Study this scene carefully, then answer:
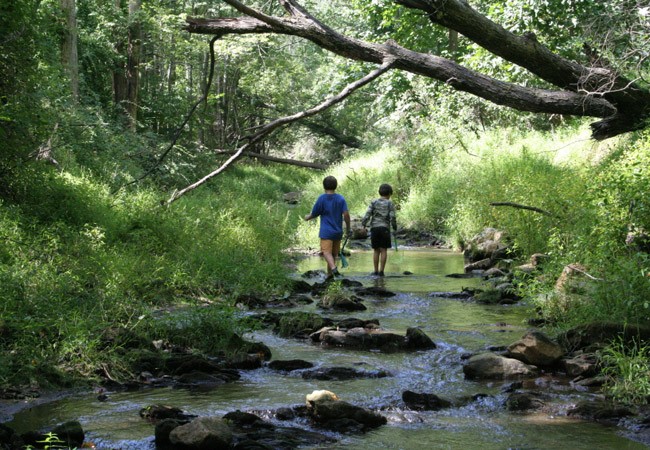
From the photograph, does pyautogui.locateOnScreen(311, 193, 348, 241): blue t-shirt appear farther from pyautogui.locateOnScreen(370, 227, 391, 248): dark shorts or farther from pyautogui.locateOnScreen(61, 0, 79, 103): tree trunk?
pyautogui.locateOnScreen(61, 0, 79, 103): tree trunk

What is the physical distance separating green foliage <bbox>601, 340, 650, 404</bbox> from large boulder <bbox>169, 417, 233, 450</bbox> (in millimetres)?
3344

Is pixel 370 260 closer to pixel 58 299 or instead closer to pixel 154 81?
pixel 58 299

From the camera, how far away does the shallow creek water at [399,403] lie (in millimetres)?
5016

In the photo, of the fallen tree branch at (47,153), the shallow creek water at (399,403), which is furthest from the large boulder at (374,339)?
the fallen tree branch at (47,153)

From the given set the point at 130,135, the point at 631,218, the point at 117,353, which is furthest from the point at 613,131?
the point at 130,135

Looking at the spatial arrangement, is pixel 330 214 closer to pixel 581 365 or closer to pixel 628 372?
pixel 581 365

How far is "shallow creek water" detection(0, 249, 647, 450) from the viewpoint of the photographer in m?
5.02

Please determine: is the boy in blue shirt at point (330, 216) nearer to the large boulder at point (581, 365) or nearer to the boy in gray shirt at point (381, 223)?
the boy in gray shirt at point (381, 223)

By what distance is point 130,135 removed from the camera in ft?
64.2

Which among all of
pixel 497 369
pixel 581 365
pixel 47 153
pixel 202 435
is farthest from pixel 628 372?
pixel 47 153

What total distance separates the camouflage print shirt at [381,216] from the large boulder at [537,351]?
22.0 feet

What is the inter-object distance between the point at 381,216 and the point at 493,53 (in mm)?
4327

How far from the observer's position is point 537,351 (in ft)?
22.5

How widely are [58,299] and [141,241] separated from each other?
4.08 meters
